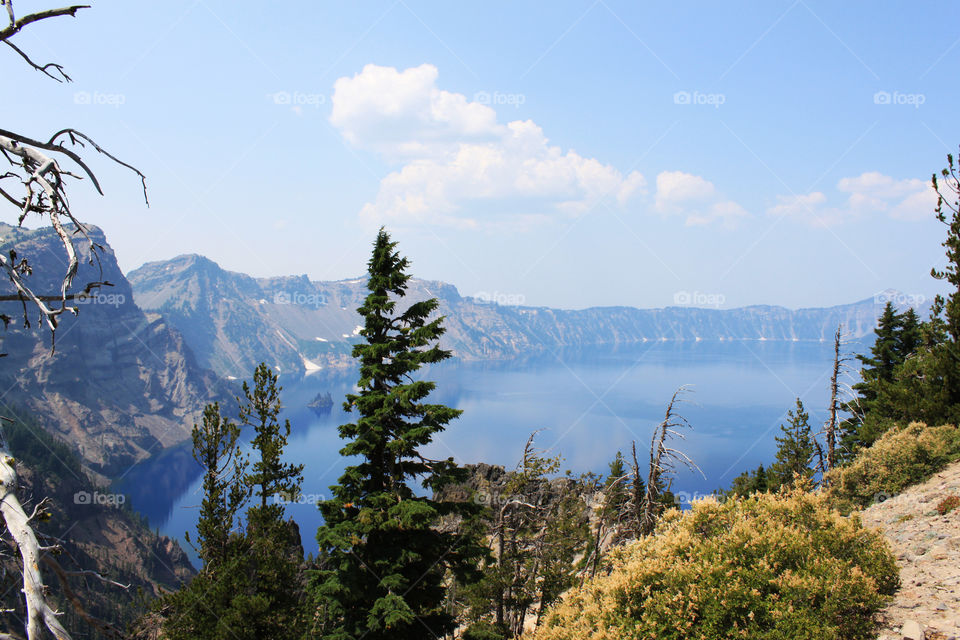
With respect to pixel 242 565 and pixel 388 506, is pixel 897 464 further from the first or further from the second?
pixel 242 565

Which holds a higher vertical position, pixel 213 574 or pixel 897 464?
pixel 897 464

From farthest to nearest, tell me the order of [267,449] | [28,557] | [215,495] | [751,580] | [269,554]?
[267,449] → [215,495] → [269,554] → [751,580] → [28,557]

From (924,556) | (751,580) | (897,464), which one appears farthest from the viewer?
(897,464)

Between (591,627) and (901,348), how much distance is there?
4641 cm

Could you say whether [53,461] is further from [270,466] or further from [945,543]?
[945,543]

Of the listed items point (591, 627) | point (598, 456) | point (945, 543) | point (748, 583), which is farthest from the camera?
point (598, 456)

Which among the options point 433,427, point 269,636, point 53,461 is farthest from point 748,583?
point 53,461

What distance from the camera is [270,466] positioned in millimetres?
26125

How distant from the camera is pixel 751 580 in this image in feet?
31.7

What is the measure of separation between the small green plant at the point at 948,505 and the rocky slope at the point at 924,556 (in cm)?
12

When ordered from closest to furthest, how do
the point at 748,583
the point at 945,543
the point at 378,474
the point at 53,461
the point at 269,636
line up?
the point at 748,583 < the point at 945,543 < the point at 378,474 < the point at 269,636 < the point at 53,461

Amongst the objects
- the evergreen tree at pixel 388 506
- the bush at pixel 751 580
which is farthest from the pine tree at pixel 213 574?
the bush at pixel 751 580

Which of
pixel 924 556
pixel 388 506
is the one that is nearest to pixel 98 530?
pixel 388 506

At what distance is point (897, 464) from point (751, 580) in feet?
43.2
